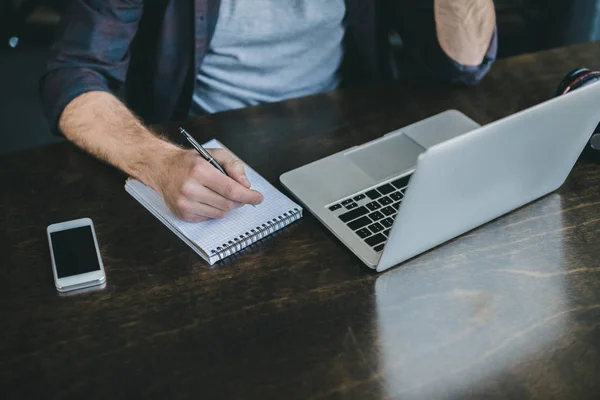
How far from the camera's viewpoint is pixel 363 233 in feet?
3.02

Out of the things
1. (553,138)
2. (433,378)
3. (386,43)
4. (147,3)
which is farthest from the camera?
(386,43)

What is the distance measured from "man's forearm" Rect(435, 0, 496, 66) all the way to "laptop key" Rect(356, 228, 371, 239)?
546 millimetres

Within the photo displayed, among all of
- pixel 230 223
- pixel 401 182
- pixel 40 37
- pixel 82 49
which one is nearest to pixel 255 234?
pixel 230 223

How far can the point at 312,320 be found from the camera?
81cm

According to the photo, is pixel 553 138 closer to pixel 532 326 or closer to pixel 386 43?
pixel 532 326

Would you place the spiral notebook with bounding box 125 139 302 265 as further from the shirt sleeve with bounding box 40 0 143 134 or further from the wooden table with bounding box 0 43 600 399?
the shirt sleeve with bounding box 40 0 143 134

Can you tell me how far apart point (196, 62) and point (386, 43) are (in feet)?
1.64

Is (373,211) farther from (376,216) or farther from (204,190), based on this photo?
(204,190)

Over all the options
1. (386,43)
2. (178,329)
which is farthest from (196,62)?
(178,329)

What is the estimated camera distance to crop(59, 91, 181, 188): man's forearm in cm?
103

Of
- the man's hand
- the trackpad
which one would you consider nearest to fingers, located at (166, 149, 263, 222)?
the man's hand

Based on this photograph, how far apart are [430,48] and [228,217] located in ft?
2.12

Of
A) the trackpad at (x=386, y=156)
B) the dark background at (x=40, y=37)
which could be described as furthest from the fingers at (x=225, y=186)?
the dark background at (x=40, y=37)

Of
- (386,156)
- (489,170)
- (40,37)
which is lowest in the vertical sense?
(40,37)
